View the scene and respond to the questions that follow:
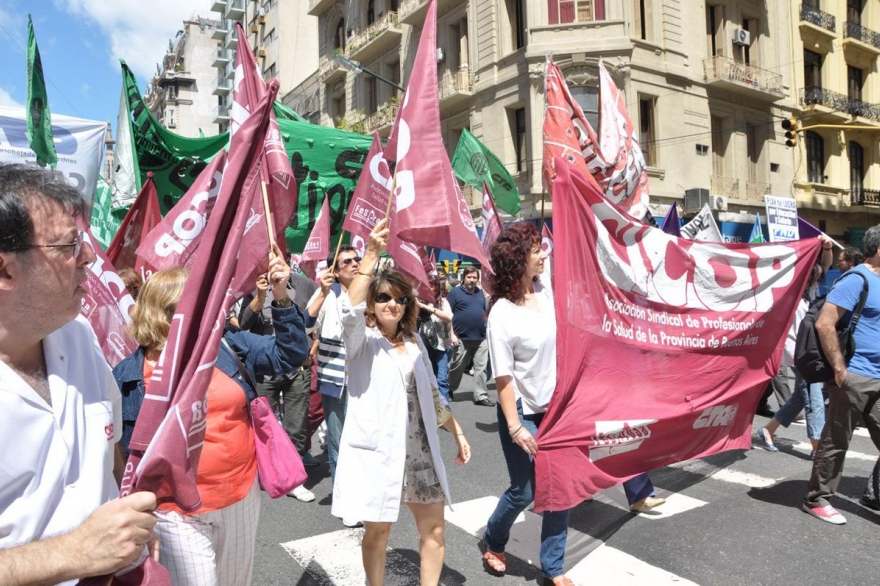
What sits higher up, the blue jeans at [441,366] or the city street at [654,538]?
the blue jeans at [441,366]

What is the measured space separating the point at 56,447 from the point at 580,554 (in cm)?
352

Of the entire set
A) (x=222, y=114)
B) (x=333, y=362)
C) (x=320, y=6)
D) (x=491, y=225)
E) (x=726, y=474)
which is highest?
(x=222, y=114)

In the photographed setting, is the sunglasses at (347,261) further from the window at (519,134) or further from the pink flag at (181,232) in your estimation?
the window at (519,134)

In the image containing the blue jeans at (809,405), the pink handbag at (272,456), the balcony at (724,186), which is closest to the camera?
the pink handbag at (272,456)

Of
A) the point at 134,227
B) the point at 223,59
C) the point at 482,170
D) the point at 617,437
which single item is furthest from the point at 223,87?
the point at 617,437

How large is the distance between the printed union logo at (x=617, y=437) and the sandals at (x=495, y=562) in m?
0.83

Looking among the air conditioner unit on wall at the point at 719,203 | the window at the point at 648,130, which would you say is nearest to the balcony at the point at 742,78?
the window at the point at 648,130

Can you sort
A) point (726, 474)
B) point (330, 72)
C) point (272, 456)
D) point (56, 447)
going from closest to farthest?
point (56, 447)
point (272, 456)
point (726, 474)
point (330, 72)

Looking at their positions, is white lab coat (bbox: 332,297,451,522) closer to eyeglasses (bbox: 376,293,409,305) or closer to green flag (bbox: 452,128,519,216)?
eyeglasses (bbox: 376,293,409,305)

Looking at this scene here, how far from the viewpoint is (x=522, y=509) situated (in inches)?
155

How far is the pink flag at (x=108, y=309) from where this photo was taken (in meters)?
4.18

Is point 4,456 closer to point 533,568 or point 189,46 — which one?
point 533,568

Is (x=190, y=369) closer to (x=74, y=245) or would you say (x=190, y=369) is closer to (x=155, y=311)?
(x=74, y=245)

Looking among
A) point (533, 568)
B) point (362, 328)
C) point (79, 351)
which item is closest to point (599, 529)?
point (533, 568)
